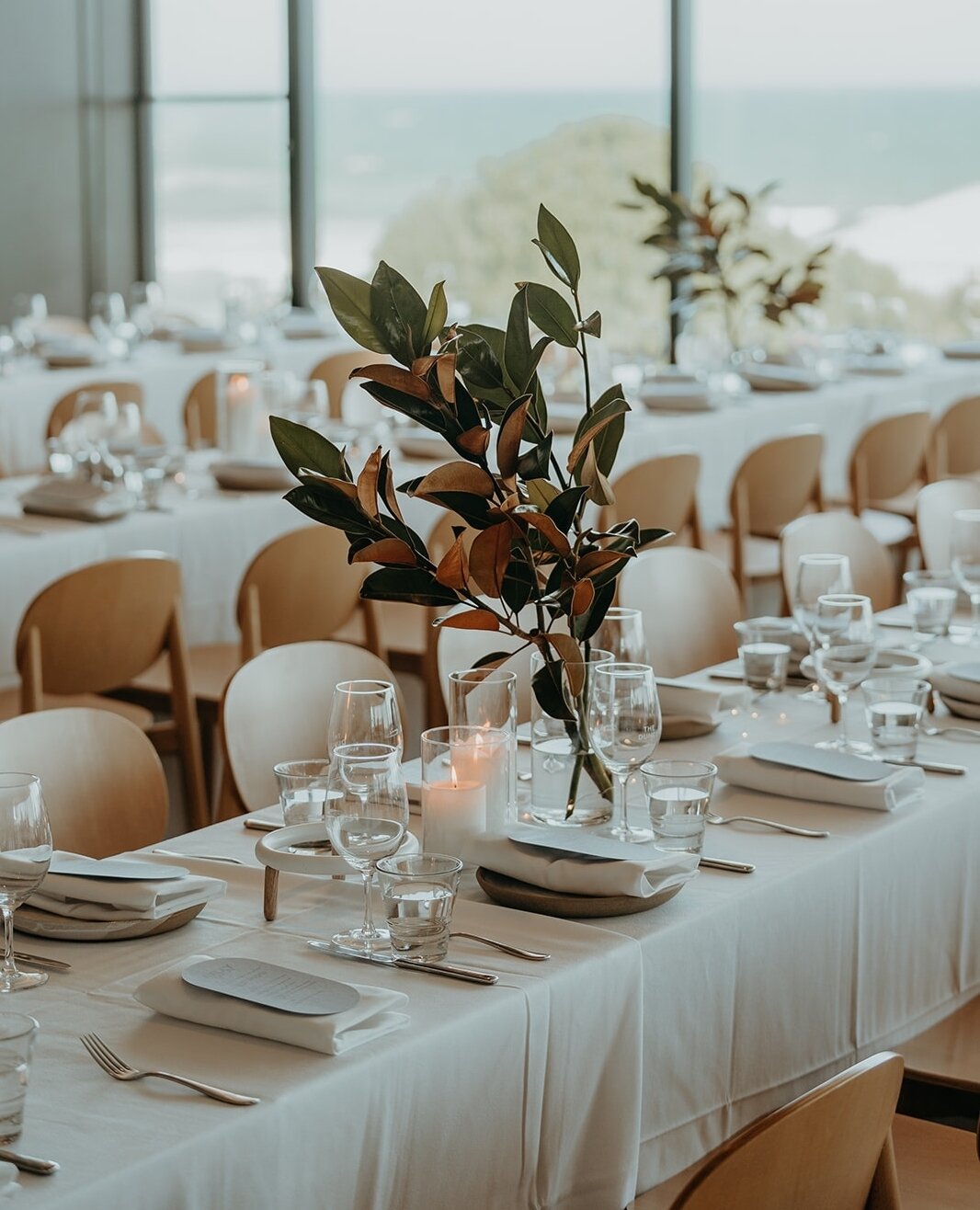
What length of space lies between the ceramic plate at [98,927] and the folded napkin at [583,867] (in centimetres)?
33

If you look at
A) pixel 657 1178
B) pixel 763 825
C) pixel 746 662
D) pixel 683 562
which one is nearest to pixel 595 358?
pixel 683 562

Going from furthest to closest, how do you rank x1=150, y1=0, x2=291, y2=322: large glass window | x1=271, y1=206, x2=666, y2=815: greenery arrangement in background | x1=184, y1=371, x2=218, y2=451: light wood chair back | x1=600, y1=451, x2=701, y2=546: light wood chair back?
x1=150, y1=0, x2=291, y2=322: large glass window → x1=184, y1=371, x2=218, y2=451: light wood chair back → x1=600, y1=451, x2=701, y2=546: light wood chair back → x1=271, y1=206, x2=666, y2=815: greenery arrangement in background

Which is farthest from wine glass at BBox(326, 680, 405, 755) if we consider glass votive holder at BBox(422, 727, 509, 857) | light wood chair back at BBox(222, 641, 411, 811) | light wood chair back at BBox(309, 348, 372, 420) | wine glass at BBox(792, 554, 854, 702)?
light wood chair back at BBox(309, 348, 372, 420)

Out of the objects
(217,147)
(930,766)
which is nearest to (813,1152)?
(930,766)

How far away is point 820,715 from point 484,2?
725 cm

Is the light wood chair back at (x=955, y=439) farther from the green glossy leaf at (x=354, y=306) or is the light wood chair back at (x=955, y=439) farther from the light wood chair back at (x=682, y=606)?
the green glossy leaf at (x=354, y=306)

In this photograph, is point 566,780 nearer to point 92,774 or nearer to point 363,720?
point 363,720

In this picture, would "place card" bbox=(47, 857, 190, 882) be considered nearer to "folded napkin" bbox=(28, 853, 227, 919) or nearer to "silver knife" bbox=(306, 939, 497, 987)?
"folded napkin" bbox=(28, 853, 227, 919)

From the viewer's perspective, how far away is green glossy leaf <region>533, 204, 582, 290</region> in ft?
6.75

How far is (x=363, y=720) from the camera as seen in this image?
6.40 ft

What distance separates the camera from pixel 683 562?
11.9 feet

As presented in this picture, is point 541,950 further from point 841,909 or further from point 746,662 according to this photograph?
point 746,662

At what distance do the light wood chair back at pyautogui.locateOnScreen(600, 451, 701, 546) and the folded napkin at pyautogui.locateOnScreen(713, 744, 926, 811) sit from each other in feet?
8.17

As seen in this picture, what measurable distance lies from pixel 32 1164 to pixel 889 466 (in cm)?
492
